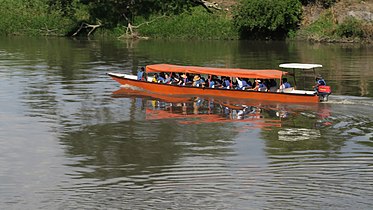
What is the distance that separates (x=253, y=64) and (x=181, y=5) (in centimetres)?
2990

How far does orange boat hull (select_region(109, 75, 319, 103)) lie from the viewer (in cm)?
4066

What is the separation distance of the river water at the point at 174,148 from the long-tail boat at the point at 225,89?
563 millimetres

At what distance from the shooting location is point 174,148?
31.0 metres

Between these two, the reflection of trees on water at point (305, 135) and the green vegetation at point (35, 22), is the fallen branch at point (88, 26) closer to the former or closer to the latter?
the green vegetation at point (35, 22)

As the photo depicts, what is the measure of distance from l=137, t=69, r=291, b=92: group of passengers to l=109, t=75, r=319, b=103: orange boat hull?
58 cm

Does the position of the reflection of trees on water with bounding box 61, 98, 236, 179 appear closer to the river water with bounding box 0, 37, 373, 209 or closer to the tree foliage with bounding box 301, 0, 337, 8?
the river water with bounding box 0, 37, 373, 209

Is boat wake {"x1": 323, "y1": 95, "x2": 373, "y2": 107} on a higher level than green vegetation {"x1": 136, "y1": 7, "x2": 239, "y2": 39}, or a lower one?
lower

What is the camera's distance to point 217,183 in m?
25.1

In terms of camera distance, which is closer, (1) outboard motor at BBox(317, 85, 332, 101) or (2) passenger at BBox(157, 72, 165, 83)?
(1) outboard motor at BBox(317, 85, 332, 101)

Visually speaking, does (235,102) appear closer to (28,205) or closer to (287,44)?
(28,205)

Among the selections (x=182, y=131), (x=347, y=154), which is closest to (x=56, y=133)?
(x=182, y=131)

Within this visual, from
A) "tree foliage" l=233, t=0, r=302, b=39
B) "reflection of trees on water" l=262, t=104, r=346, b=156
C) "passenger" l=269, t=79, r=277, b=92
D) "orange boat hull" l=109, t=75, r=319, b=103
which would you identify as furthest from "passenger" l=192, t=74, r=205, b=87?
"tree foliage" l=233, t=0, r=302, b=39

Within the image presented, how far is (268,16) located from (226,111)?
139 feet

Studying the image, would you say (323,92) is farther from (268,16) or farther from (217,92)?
(268,16)
